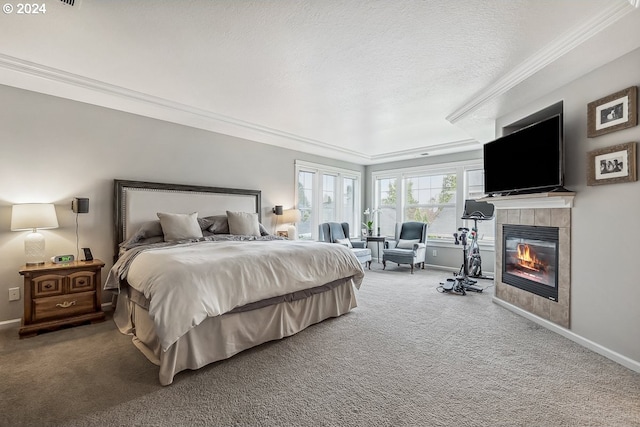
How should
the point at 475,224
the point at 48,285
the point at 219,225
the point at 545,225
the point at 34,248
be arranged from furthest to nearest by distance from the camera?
the point at 475,224, the point at 219,225, the point at 545,225, the point at 34,248, the point at 48,285

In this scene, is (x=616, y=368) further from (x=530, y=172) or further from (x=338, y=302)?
(x=338, y=302)

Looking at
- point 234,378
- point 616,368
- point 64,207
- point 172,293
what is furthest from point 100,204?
point 616,368

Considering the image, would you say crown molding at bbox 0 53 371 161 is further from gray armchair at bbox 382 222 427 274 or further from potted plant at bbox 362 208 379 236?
gray armchair at bbox 382 222 427 274

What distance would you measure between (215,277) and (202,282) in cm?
12

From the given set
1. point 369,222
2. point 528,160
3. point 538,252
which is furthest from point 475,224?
point 369,222

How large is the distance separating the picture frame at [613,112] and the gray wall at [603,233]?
6 cm

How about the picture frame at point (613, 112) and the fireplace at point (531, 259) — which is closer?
the picture frame at point (613, 112)

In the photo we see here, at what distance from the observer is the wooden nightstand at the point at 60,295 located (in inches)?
113

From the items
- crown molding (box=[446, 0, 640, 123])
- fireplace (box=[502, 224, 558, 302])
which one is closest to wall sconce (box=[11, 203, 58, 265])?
crown molding (box=[446, 0, 640, 123])

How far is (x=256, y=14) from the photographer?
220 cm

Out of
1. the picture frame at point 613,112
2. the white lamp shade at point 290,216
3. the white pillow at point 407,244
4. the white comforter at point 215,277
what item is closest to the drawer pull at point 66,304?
the white comforter at point 215,277

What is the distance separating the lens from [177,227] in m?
3.73

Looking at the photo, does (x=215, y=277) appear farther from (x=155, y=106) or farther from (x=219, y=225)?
(x=155, y=106)

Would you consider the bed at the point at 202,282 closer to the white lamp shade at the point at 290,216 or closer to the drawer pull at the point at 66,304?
the drawer pull at the point at 66,304
